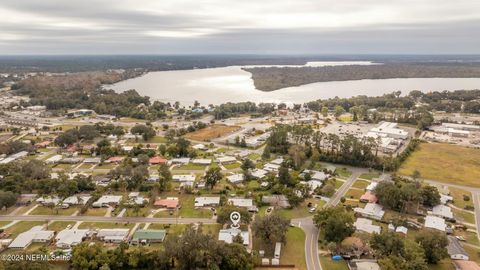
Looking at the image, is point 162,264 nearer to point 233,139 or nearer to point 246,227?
point 246,227

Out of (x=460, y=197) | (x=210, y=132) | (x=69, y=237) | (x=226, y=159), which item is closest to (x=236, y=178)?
(x=226, y=159)

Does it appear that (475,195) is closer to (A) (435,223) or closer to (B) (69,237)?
(A) (435,223)

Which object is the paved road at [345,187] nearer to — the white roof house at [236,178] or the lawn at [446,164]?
the lawn at [446,164]

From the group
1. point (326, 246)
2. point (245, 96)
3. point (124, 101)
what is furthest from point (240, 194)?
point (245, 96)

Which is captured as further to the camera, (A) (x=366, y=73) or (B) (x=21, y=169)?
(A) (x=366, y=73)

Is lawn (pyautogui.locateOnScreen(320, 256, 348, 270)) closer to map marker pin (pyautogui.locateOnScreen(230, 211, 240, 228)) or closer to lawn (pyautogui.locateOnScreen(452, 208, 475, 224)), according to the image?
map marker pin (pyautogui.locateOnScreen(230, 211, 240, 228))
